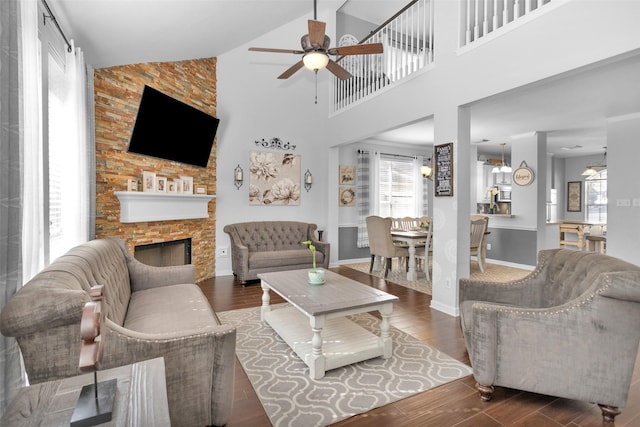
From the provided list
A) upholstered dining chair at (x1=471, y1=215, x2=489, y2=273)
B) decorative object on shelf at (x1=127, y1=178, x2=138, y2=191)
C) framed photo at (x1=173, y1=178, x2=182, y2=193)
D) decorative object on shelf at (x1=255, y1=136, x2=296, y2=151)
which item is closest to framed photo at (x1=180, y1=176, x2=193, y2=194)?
framed photo at (x1=173, y1=178, x2=182, y2=193)

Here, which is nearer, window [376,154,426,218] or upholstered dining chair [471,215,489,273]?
upholstered dining chair [471,215,489,273]

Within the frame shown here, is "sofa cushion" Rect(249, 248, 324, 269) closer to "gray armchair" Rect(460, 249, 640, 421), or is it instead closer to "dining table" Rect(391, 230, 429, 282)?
"dining table" Rect(391, 230, 429, 282)

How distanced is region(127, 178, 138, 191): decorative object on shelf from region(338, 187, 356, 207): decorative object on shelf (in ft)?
12.6

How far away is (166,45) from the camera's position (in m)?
3.92

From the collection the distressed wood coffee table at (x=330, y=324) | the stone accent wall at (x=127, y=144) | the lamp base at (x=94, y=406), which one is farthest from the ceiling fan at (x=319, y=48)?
the lamp base at (x=94, y=406)

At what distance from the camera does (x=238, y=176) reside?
18.7 ft

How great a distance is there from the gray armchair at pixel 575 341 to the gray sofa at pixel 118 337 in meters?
1.54

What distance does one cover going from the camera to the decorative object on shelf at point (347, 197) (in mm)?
6801

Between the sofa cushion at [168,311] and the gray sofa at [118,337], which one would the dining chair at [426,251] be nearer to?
the sofa cushion at [168,311]

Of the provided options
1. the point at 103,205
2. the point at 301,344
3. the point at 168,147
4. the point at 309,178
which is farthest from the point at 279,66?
the point at 301,344

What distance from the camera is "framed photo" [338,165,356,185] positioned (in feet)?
22.3

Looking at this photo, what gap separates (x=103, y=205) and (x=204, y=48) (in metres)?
2.69

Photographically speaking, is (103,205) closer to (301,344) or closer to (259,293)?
(259,293)

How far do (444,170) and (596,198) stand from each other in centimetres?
839
